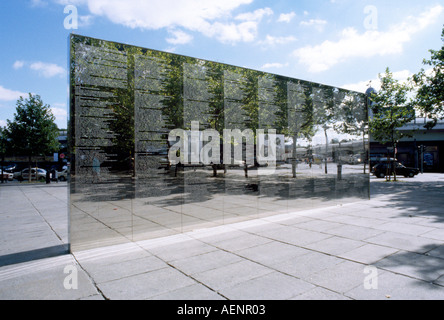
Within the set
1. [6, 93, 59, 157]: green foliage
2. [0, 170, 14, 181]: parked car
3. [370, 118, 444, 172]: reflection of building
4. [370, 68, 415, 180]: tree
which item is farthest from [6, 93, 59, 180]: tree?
[370, 118, 444, 172]: reflection of building

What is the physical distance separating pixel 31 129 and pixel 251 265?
1208 inches

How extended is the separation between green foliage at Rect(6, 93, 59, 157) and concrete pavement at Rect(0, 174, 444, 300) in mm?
24900

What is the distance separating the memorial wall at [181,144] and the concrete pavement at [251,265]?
41.2 inches

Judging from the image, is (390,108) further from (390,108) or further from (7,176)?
(7,176)

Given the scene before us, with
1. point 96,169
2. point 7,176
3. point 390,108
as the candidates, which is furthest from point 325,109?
point 7,176

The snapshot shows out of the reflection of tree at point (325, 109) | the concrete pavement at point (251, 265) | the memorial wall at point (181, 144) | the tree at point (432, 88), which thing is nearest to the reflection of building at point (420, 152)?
the tree at point (432, 88)

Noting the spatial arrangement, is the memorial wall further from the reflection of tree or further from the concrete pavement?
the concrete pavement

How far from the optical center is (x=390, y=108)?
913 inches

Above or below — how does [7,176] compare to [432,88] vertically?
below

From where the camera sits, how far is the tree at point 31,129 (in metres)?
27.9

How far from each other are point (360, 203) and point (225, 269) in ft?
27.6

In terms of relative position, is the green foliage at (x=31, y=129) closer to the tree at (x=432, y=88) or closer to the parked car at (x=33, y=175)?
the parked car at (x=33, y=175)
